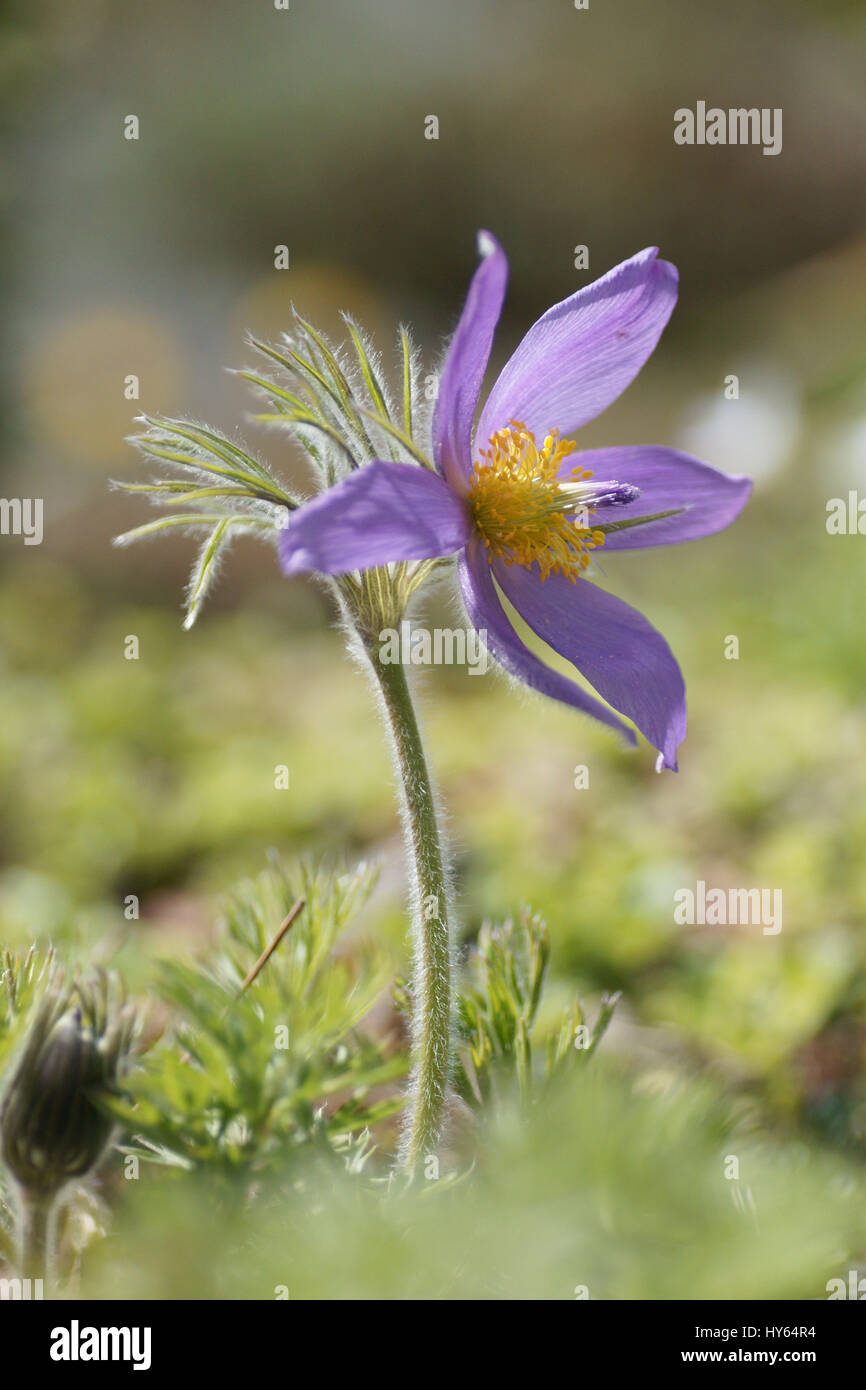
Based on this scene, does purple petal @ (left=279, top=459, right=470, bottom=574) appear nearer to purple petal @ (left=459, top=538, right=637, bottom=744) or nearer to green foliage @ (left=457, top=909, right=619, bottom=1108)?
purple petal @ (left=459, top=538, right=637, bottom=744)

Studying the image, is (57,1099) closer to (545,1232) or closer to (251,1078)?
(251,1078)

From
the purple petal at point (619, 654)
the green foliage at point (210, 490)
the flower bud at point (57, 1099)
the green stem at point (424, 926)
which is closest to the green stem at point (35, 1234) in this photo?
the flower bud at point (57, 1099)

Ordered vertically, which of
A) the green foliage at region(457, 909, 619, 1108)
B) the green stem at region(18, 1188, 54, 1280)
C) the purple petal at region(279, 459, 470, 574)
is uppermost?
the purple petal at region(279, 459, 470, 574)

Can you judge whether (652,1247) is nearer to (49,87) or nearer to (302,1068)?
(302,1068)

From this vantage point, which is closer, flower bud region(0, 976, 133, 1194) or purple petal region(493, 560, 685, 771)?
flower bud region(0, 976, 133, 1194)

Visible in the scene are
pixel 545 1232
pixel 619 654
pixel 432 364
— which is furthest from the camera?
pixel 432 364

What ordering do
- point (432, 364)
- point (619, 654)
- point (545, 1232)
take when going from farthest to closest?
point (432, 364), point (619, 654), point (545, 1232)

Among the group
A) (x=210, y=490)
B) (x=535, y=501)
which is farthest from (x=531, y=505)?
(x=210, y=490)

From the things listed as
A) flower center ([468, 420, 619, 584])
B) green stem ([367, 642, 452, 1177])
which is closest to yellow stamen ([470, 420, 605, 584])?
flower center ([468, 420, 619, 584])
